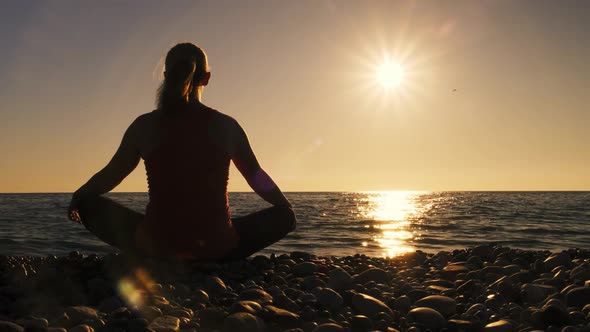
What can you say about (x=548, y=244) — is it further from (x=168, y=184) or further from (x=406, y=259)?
(x=168, y=184)

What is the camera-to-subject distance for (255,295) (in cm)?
389

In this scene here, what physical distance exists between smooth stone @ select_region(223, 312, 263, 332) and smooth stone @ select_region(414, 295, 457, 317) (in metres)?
1.32

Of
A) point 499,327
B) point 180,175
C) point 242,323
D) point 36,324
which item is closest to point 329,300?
point 242,323

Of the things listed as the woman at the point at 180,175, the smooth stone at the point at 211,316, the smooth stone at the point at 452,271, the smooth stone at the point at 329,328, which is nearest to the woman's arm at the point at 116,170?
the woman at the point at 180,175

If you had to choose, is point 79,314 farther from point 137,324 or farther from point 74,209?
point 74,209

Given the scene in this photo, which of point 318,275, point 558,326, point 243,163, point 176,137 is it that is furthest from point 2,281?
point 558,326

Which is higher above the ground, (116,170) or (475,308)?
(116,170)

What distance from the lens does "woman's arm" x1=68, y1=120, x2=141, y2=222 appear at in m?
4.14

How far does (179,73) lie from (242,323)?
2.07 meters

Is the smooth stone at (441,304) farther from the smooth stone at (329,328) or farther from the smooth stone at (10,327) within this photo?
the smooth stone at (10,327)

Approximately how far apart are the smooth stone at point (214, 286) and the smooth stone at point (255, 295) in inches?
9.7

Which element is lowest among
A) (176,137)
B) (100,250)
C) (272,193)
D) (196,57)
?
(100,250)

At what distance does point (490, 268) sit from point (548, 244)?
711cm

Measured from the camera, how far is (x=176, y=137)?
12.8ft
